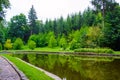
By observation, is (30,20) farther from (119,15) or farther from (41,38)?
(119,15)

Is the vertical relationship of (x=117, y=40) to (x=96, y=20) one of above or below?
below

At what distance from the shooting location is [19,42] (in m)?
71.0

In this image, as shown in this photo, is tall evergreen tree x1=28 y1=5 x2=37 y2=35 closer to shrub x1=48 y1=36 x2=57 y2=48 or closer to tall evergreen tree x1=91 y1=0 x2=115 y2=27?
shrub x1=48 y1=36 x2=57 y2=48

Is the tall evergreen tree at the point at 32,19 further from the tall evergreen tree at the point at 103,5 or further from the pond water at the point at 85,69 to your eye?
the pond water at the point at 85,69

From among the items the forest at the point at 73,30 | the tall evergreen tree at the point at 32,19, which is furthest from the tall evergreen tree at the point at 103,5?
the tall evergreen tree at the point at 32,19

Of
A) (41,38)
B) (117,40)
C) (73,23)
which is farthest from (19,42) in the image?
(117,40)

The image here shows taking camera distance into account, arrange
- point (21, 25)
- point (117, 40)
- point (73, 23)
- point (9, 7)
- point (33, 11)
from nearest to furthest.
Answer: point (9, 7) → point (117, 40) → point (73, 23) → point (21, 25) → point (33, 11)

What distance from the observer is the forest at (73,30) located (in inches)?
1901

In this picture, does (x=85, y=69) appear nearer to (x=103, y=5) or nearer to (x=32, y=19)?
(x=103, y=5)

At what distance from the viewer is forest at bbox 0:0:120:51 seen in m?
48.3

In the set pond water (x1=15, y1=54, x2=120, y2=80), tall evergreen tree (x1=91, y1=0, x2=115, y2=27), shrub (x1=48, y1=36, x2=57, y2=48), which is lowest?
pond water (x1=15, y1=54, x2=120, y2=80)

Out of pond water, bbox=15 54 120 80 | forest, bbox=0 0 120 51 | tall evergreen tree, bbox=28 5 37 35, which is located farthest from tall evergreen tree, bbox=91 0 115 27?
tall evergreen tree, bbox=28 5 37 35

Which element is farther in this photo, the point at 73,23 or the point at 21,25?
the point at 21,25

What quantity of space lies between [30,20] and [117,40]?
5451 centimetres
